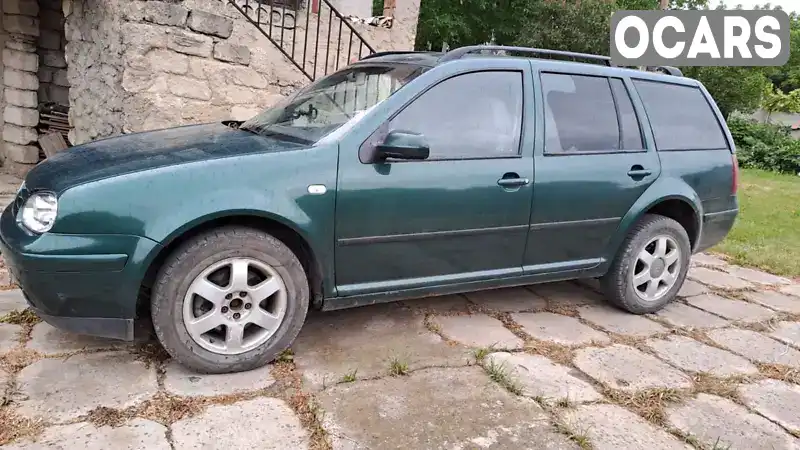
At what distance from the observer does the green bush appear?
16359 mm

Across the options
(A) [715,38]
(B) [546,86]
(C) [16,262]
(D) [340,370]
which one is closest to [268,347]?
(D) [340,370]

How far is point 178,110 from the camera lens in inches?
231

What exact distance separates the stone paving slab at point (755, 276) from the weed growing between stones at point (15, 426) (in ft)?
18.0

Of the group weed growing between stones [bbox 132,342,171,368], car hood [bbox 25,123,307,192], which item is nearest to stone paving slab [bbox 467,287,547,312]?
car hood [bbox 25,123,307,192]

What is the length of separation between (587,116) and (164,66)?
4.00 m

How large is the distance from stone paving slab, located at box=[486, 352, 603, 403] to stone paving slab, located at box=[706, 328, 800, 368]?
1.31 m

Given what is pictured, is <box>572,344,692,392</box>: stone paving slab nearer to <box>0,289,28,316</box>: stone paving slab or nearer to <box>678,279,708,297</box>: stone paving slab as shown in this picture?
<box>678,279,708,297</box>: stone paving slab

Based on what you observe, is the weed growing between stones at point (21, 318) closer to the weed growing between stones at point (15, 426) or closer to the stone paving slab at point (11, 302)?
the stone paving slab at point (11, 302)

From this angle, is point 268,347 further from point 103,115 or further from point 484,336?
point 103,115

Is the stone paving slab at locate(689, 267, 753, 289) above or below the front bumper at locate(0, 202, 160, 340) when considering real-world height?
below

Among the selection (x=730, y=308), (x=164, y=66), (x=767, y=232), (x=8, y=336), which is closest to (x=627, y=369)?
(x=730, y=308)

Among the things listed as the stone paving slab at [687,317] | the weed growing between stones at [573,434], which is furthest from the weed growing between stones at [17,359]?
the stone paving slab at [687,317]

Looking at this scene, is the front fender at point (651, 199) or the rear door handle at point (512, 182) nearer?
the rear door handle at point (512, 182)

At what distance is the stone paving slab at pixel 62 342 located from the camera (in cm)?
300
